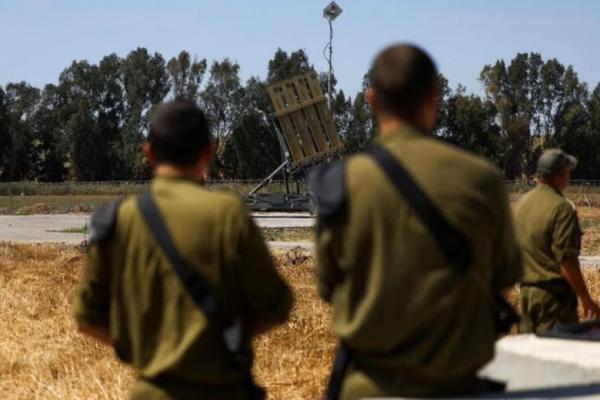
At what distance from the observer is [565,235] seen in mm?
5812

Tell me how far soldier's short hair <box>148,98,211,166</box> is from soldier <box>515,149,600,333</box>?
320 cm

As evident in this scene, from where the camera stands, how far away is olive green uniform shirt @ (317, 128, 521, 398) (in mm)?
2822

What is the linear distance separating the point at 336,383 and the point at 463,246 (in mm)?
580

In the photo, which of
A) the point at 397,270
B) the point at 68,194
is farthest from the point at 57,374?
the point at 68,194

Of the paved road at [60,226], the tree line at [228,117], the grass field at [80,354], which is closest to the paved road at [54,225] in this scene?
the paved road at [60,226]

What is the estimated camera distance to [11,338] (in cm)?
877

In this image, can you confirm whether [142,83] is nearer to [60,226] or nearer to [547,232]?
[60,226]

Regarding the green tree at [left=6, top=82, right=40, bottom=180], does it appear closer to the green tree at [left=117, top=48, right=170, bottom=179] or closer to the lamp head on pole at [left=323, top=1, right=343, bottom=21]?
the green tree at [left=117, top=48, right=170, bottom=179]

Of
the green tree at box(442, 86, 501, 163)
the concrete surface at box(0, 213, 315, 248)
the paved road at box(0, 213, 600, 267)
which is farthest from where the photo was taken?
the green tree at box(442, 86, 501, 163)

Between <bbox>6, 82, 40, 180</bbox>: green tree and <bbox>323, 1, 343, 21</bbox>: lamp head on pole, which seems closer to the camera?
<bbox>323, 1, 343, 21</bbox>: lamp head on pole

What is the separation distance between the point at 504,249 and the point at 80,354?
5.45 meters

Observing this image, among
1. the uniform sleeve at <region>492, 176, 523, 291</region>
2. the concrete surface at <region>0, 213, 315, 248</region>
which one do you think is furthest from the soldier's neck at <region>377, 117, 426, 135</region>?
the concrete surface at <region>0, 213, 315, 248</region>

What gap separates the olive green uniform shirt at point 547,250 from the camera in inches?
230

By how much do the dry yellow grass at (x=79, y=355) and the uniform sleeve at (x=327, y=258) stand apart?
3.56 meters
